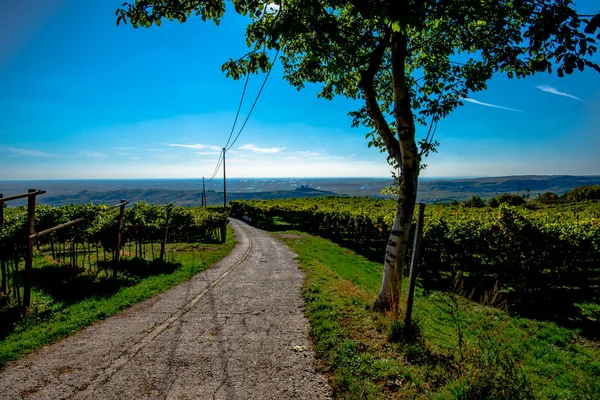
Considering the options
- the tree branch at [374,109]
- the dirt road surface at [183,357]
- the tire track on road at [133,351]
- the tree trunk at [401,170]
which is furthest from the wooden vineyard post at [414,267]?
the tire track on road at [133,351]

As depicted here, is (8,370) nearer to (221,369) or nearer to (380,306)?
(221,369)

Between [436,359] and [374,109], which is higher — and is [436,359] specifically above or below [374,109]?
below

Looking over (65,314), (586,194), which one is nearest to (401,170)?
(65,314)

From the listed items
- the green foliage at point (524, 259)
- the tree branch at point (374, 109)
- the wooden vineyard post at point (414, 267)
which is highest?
the tree branch at point (374, 109)

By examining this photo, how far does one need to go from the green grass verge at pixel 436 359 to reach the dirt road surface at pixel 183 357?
600mm

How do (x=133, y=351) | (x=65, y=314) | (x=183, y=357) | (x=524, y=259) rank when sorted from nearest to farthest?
(x=183, y=357) → (x=133, y=351) → (x=65, y=314) → (x=524, y=259)

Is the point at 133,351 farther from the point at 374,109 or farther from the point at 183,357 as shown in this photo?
the point at 374,109

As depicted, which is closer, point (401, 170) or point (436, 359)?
point (436, 359)

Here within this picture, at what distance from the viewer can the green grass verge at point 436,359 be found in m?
4.48

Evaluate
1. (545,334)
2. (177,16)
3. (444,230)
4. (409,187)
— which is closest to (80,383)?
(177,16)

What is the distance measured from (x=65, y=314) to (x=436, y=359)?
10.3m

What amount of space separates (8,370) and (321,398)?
6403 mm

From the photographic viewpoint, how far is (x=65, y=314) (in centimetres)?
879

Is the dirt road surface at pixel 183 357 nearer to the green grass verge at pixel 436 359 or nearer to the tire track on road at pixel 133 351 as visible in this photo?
the tire track on road at pixel 133 351
